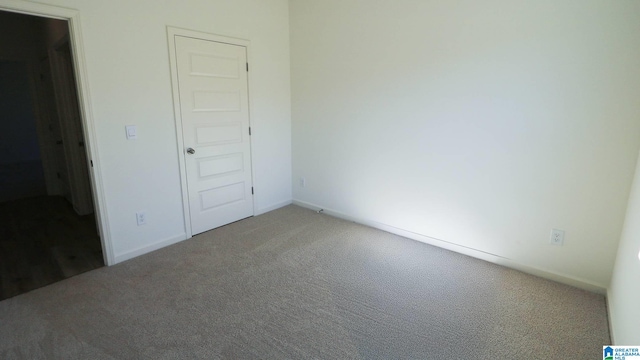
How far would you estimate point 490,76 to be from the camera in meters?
2.66

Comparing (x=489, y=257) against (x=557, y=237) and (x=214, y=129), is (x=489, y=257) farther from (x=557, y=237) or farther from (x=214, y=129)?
(x=214, y=129)

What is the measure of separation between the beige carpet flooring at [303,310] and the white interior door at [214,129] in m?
0.68

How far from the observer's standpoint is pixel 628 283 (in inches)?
70.4

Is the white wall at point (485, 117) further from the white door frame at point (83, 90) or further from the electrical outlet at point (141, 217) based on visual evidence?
the white door frame at point (83, 90)

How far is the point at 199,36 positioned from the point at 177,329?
2660 millimetres

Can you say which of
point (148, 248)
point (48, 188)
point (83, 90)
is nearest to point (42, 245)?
point (148, 248)

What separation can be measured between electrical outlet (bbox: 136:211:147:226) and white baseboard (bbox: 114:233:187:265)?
9.6 inches

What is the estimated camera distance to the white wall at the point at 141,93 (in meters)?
2.59

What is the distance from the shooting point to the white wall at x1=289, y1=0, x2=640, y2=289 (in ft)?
7.35

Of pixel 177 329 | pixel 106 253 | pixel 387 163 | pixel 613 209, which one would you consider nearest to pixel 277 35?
pixel 387 163

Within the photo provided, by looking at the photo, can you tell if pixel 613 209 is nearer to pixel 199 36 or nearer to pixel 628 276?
pixel 628 276

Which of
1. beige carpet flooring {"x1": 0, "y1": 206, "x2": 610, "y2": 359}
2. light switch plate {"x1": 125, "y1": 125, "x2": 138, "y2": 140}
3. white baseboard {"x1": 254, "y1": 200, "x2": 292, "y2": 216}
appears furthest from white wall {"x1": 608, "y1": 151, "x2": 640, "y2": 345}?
light switch plate {"x1": 125, "y1": 125, "x2": 138, "y2": 140}

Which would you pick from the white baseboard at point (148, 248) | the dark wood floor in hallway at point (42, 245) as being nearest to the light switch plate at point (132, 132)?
the white baseboard at point (148, 248)

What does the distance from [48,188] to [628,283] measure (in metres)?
6.65
